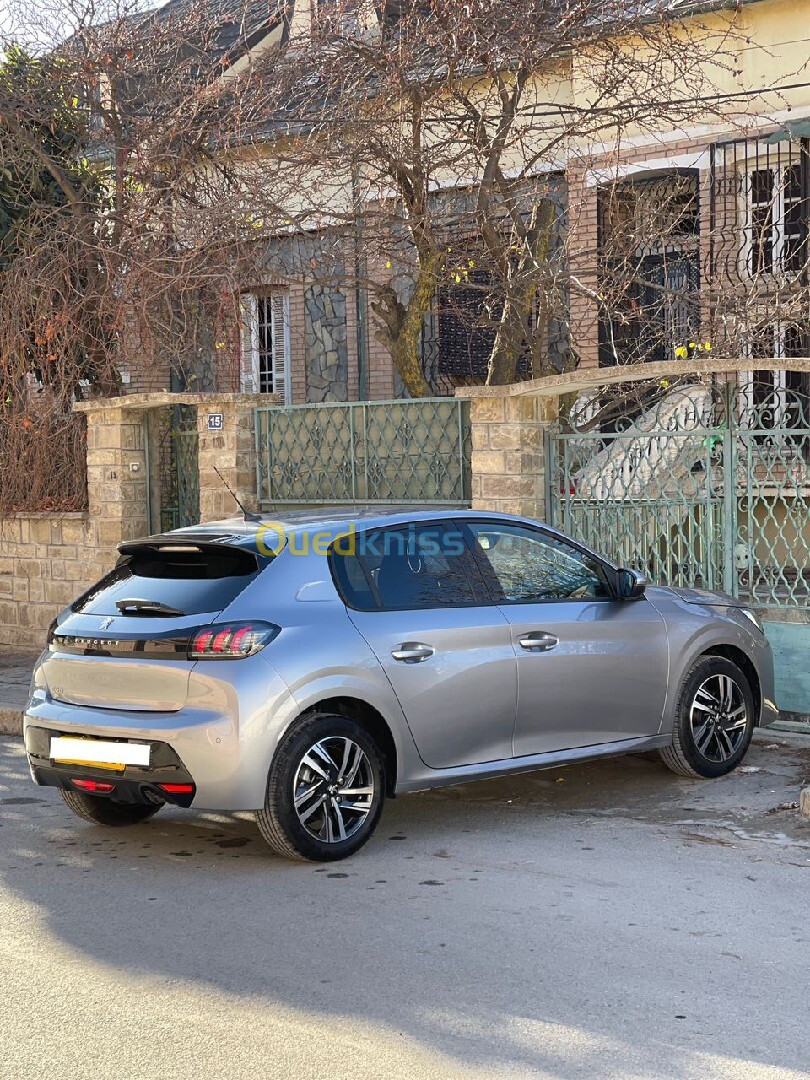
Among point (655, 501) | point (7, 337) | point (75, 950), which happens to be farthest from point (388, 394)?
point (75, 950)

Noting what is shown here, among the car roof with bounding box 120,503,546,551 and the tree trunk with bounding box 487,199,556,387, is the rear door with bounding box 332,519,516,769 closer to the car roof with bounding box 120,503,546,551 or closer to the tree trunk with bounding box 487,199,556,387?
the car roof with bounding box 120,503,546,551

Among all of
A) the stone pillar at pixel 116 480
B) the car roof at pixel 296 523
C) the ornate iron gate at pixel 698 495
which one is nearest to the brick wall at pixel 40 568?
the stone pillar at pixel 116 480

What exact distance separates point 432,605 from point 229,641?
3.71 ft

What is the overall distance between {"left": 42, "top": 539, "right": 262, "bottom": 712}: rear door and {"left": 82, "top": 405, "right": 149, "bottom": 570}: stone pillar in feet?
20.5

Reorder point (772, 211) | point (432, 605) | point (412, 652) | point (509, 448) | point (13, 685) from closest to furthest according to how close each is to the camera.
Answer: point (412, 652) → point (432, 605) → point (509, 448) → point (13, 685) → point (772, 211)

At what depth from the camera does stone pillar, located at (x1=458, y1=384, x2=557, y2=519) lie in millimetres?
10227

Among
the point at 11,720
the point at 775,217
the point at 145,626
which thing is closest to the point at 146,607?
the point at 145,626

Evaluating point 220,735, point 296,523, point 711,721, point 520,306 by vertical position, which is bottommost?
point 711,721

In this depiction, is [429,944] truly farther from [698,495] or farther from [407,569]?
[698,495]

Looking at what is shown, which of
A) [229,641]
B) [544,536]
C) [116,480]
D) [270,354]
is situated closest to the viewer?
[229,641]

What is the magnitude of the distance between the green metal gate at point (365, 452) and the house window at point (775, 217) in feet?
16.3

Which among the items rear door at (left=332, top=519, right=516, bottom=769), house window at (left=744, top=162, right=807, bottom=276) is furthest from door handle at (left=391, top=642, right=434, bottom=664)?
house window at (left=744, top=162, right=807, bottom=276)

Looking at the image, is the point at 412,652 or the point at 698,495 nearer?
the point at 412,652

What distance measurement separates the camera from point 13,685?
1204 cm
